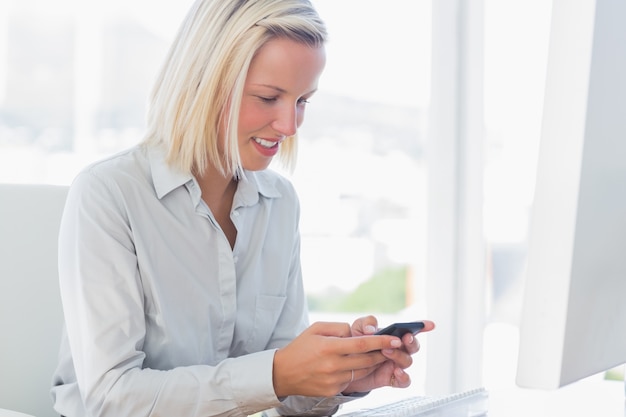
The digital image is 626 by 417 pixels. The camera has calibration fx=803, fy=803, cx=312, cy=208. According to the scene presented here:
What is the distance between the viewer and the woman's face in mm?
1361

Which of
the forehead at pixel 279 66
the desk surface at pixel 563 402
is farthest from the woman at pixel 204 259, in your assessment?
the desk surface at pixel 563 402

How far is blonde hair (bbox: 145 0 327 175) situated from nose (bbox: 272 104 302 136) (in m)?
0.07

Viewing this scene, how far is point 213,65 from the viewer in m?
1.35

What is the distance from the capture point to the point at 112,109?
3293mm

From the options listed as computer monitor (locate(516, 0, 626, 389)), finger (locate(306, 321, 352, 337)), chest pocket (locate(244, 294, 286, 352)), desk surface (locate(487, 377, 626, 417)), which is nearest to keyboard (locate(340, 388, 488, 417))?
desk surface (locate(487, 377, 626, 417))

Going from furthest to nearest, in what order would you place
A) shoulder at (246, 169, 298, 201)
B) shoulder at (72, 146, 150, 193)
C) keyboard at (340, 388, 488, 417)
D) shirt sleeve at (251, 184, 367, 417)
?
shoulder at (246, 169, 298, 201) → shirt sleeve at (251, 184, 367, 417) → shoulder at (72, 146, 150, 193) → keyboard at (340, 388, 488, 417)

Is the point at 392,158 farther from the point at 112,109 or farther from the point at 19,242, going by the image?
the point at 19,242

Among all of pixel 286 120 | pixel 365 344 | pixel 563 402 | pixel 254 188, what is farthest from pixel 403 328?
pixel 254 188

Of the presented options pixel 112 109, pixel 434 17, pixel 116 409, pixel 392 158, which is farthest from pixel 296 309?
pixel 392 158

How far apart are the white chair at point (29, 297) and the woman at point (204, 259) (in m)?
0.04

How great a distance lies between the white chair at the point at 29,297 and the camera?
135 cm

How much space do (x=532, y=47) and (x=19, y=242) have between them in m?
1.82

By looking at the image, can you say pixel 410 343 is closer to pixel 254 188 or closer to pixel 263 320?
pixel 263 320

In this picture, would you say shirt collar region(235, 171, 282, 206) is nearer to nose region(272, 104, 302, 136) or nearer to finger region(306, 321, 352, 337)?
nose region(272, 104, 302, 136)
